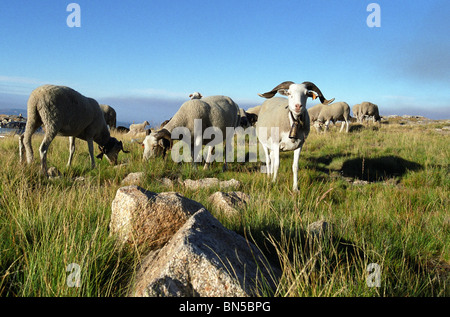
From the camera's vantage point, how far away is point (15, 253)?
2.59m

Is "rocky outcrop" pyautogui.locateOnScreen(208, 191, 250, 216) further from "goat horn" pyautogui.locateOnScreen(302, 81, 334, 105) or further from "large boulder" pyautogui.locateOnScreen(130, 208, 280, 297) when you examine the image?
"goat horn" pyautogui.locateOnScreen(302, 81, 334, 105)

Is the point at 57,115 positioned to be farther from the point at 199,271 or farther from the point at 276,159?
the point at 199,271

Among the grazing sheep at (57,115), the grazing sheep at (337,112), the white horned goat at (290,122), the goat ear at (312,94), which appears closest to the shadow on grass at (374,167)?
the white horned goat at (290,122)

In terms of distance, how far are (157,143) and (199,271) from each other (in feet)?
26.1

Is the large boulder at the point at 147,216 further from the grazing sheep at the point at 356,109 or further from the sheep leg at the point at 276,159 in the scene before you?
the grazing sheep at the point at 356,109

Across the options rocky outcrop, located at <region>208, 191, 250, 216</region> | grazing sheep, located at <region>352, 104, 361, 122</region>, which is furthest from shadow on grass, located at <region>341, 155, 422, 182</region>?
grazing sheep, located at <region>352, 104, 361, 122</region>

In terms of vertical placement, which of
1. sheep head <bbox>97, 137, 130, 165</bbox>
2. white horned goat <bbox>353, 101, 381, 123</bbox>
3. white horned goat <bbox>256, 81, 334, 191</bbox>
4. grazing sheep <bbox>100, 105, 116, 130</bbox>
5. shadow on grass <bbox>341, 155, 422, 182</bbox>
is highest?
white horned goat <bbox>353, 101, 381, 123</bbox>

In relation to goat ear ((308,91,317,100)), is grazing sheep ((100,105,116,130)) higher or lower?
higher

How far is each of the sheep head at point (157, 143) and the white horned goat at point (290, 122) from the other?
A: 3.07 meters

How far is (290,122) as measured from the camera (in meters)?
8.01

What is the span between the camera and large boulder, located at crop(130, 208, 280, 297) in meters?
1.83
